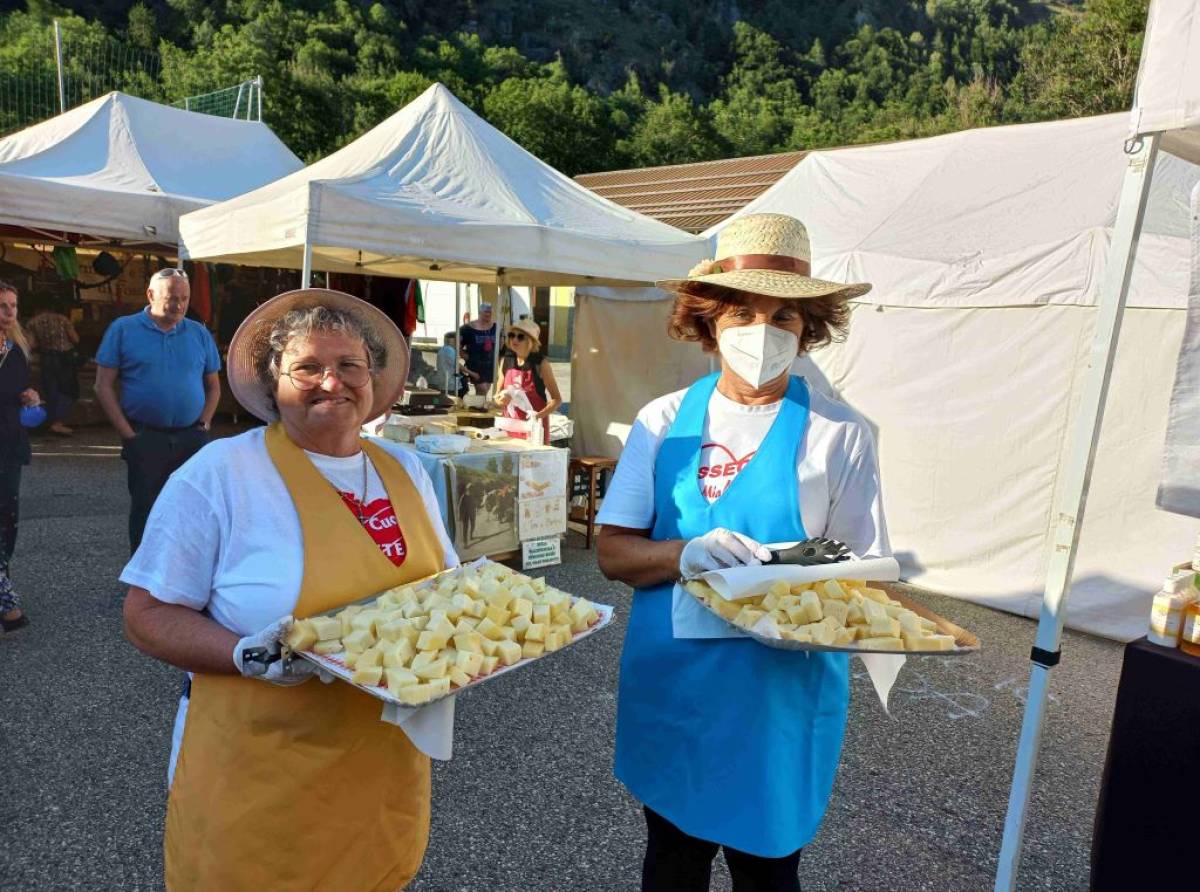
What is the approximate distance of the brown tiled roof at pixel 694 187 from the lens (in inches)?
442

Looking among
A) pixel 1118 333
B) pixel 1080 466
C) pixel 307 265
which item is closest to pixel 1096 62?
pixel 307 265

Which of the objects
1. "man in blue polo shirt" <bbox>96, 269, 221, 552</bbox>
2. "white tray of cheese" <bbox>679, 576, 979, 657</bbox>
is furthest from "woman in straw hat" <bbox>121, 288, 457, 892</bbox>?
"man in blue polo shirt" <bbox>96, 269, 221, 552</bbox>

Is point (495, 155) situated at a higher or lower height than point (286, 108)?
lower

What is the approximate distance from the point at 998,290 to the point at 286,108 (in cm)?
4896

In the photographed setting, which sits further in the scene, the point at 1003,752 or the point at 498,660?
the point at 1003,752

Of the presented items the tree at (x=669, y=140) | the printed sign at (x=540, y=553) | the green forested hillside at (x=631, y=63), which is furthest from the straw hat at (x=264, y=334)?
the tree at (x=669, y=140)

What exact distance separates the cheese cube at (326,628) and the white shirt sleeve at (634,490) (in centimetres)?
65

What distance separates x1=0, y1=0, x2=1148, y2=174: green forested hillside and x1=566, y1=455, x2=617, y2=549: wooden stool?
34.7m

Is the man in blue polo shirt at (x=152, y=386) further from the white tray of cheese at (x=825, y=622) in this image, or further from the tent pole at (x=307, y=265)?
the white tray of cheese at (x=825, y=622)

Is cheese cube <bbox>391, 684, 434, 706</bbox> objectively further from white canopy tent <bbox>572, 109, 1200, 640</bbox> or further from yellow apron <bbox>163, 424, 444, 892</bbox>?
white canopy tent <bbox>572, 109, 1200, 640</bbox>

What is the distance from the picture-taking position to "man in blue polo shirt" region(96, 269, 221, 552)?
456cm

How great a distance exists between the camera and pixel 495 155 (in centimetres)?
646

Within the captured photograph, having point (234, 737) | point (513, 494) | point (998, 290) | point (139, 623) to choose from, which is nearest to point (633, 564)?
point (234, 737)

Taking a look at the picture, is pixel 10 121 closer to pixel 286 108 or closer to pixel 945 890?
pixel 286 108
